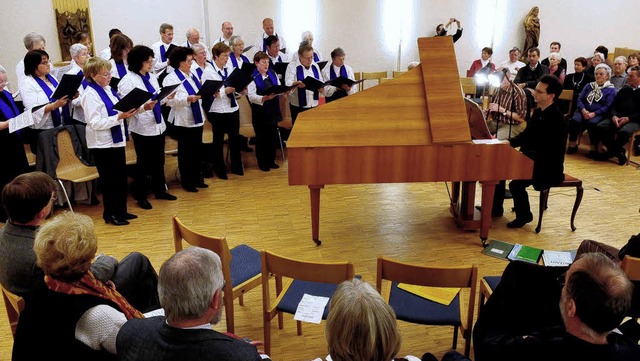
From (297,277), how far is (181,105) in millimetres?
3464

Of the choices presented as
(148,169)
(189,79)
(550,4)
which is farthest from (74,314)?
(550,4)

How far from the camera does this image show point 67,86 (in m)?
4.82

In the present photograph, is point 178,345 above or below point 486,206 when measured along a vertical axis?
above

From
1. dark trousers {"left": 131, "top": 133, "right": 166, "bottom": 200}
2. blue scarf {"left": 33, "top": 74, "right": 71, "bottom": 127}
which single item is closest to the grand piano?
dark trousers {"left": 131, "top": 133, "right": 166, "bottom": 200}

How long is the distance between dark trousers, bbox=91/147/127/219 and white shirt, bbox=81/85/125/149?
0.09 m

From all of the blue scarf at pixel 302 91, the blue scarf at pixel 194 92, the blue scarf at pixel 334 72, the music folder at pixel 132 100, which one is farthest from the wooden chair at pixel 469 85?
the music folder at pixel 132 100

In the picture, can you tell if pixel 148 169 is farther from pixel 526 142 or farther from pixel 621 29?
pixel 621 29

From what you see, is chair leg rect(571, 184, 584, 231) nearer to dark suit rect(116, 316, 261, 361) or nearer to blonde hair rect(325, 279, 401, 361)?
blonde hair rect(325, 279, 401, 361)

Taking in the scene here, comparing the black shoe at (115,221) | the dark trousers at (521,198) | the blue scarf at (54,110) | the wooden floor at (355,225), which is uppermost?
the blue scarf at (54,110)

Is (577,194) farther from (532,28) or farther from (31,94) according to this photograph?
(532,28)

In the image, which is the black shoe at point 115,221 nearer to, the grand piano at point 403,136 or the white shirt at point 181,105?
the white shirt at point 181,105

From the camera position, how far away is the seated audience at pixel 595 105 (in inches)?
283

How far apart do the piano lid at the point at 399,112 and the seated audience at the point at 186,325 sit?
233 centimetres

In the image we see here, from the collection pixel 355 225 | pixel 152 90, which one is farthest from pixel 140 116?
pixel 355 225
